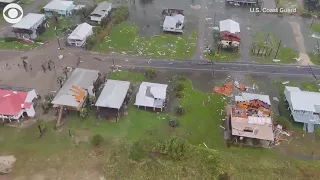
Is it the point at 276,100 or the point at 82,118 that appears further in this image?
the point at 276,100

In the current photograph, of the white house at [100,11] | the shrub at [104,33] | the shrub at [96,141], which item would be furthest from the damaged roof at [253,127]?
the white house at [100,11]

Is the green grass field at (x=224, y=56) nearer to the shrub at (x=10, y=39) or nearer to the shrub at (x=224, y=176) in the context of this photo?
the shrub at (x=224, y=176)

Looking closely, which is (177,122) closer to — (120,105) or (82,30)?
(120,105)

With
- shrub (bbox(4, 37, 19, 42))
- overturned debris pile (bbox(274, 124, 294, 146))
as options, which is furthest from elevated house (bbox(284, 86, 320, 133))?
shrub (bbox(4, 37, 19, 42))

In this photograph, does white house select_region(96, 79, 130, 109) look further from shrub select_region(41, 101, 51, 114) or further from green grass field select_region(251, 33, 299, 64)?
green grass field select_region(251, 33, 299, 64)

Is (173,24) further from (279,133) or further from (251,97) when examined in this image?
(279,133)

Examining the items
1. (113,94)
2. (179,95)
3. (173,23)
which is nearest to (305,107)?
(179,95)

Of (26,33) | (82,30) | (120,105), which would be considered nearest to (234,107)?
(120,105)
